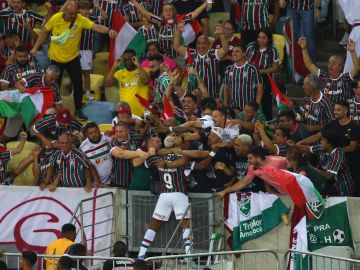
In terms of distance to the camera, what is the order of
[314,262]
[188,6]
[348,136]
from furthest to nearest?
[188,6], [348,136], [314,262]

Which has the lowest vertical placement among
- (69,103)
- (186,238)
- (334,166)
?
(186,238)

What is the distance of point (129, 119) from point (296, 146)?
271 centimetres

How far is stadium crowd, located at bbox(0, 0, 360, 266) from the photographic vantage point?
73.2 feet

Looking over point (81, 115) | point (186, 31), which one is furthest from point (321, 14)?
point (81, 115)

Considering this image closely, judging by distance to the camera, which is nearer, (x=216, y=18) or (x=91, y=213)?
(x=91, y=213)

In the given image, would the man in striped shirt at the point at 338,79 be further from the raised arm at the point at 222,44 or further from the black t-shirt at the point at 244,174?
the black t-shirt at the point at 244,174

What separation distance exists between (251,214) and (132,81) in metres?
4.12

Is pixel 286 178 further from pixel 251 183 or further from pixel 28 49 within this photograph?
pixel 28 49

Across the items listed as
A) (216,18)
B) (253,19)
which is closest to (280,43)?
(253,19)

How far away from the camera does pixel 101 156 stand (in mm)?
23188

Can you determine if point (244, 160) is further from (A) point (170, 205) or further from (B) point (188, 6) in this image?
(B) point (188, 6)

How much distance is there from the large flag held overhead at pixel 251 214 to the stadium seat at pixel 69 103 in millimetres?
4665

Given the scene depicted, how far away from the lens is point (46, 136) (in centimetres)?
2416

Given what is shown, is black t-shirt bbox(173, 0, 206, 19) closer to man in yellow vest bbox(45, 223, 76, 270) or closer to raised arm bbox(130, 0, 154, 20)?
raised arm bbox(130, 0, 154, 20)
